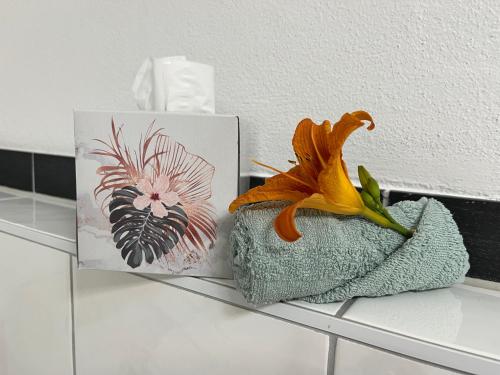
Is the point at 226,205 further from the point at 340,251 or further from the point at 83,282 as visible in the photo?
the point at 83,282

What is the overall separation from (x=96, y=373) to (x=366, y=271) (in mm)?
392

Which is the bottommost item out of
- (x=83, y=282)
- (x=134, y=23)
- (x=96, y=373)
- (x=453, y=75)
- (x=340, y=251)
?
(x=96, y=373)

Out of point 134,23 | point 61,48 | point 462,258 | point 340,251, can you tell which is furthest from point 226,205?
point 61,48

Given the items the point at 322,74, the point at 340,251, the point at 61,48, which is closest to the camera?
the point at 340,251

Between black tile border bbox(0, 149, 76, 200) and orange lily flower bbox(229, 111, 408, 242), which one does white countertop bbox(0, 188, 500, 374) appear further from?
black tile border bbox(0, 149, 76, 200)

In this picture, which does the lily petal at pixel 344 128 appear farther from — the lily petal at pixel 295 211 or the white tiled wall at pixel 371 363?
the white tiled wall at pixel 371 363

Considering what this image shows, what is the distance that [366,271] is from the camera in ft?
1.24

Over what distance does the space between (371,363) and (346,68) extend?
1.11 ft

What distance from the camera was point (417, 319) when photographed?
352 millimetres

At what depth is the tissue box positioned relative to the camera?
1.38 feet

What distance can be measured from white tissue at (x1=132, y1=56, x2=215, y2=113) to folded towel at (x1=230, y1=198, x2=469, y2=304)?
15 centimetres

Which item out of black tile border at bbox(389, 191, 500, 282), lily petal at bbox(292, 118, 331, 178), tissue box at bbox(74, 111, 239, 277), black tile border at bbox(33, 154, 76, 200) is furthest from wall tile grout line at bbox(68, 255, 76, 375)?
black tile border at bbox(389, 191, 500, 282)

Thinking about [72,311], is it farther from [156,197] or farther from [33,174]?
[33,174]

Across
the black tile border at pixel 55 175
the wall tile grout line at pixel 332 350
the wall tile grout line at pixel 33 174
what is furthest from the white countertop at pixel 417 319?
the wall tile grout line at pixel 33 174
